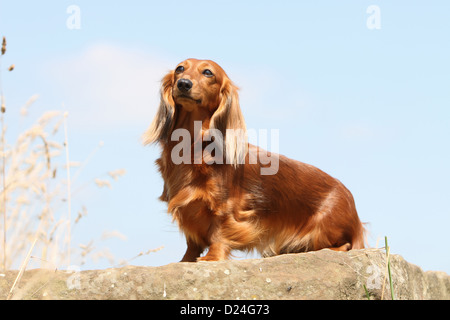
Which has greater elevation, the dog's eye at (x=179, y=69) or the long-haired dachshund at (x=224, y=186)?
the dog's eye at (x=179, y=69)

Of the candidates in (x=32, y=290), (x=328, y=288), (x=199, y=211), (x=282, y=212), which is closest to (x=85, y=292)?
(x=32, y=290)

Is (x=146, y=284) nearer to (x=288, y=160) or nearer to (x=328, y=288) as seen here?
(x=328, y=288)

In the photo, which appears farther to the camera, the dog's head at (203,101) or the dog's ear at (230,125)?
the dog's ear at (230,125)

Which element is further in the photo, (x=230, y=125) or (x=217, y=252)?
(x=230, y=125)

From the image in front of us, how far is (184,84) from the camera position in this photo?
181 inches

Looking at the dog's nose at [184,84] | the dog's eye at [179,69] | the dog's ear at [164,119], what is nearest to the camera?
the dog's nose at [184,84]

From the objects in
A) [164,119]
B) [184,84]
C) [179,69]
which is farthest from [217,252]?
[179,69]

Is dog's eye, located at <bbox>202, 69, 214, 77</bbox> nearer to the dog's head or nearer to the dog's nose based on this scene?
the dog's head

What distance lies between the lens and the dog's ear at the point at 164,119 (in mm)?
4945

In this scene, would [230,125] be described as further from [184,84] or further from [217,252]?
[217,252]

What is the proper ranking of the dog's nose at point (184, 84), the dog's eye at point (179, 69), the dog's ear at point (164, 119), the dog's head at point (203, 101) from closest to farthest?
the dog's nose at point (184, 84), the dog's head at point (203, 101), the dog's eye at point (179, 69), the dog's ear at point (164, 119)

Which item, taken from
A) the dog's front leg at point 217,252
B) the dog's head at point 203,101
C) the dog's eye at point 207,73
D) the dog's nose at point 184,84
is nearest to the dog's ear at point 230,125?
the dog's head at point 203,101

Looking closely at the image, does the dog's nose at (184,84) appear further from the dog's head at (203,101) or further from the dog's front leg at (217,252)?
the dog's front leg at (217,252)

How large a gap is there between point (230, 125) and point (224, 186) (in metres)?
0.54
